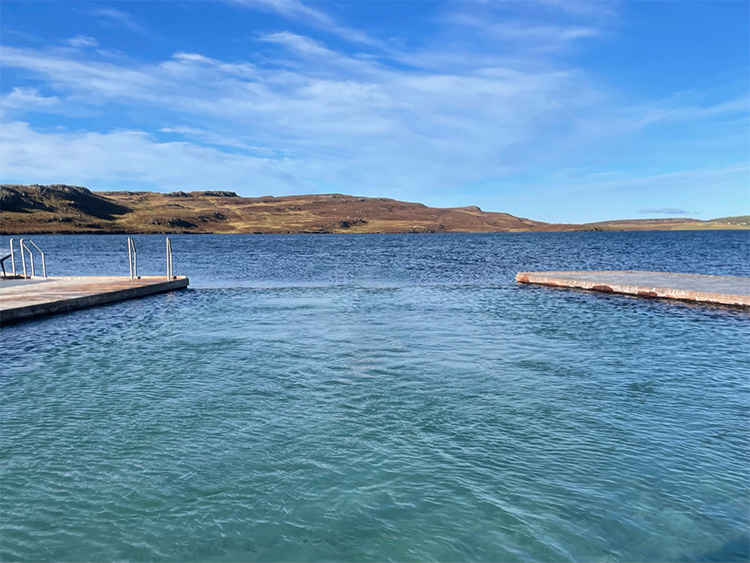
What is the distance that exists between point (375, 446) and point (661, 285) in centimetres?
2401

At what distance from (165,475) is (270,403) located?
10.3ft

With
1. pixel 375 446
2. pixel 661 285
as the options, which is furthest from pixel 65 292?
pixel 661 285

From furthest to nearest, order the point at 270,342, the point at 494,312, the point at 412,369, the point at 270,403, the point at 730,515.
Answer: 1. the point at 494,312
2. the point at 270,342
3. the point at 412,369
4. the point at 270,403
5. the point at 730,515

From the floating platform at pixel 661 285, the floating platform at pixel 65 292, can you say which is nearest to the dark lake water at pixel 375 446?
the floating platform at pixel 65 292

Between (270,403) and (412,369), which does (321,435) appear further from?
(412,369)

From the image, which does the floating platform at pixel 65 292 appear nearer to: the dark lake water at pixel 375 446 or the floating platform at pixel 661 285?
the dark lake water at pixel 375 446

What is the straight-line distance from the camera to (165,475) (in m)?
7.48

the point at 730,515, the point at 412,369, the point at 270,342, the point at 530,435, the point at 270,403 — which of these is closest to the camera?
the point at 730,515

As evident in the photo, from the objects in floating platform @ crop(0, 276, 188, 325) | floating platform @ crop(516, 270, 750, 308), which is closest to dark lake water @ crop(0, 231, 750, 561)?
floating platform @ crop(0, 276, 188, 325)

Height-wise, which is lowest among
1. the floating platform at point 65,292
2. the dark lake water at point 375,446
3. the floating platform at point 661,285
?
the dark lake water at point 375,446

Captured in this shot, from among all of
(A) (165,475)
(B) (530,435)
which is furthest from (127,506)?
(B) (530,435)

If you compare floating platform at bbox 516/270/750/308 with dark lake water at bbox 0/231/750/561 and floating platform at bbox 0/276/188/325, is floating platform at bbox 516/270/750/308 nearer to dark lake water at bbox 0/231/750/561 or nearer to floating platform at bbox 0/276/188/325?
dark lake water at bbox 0/231/750/561

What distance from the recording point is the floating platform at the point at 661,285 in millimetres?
23359

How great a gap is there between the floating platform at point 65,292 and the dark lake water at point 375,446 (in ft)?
12.1
